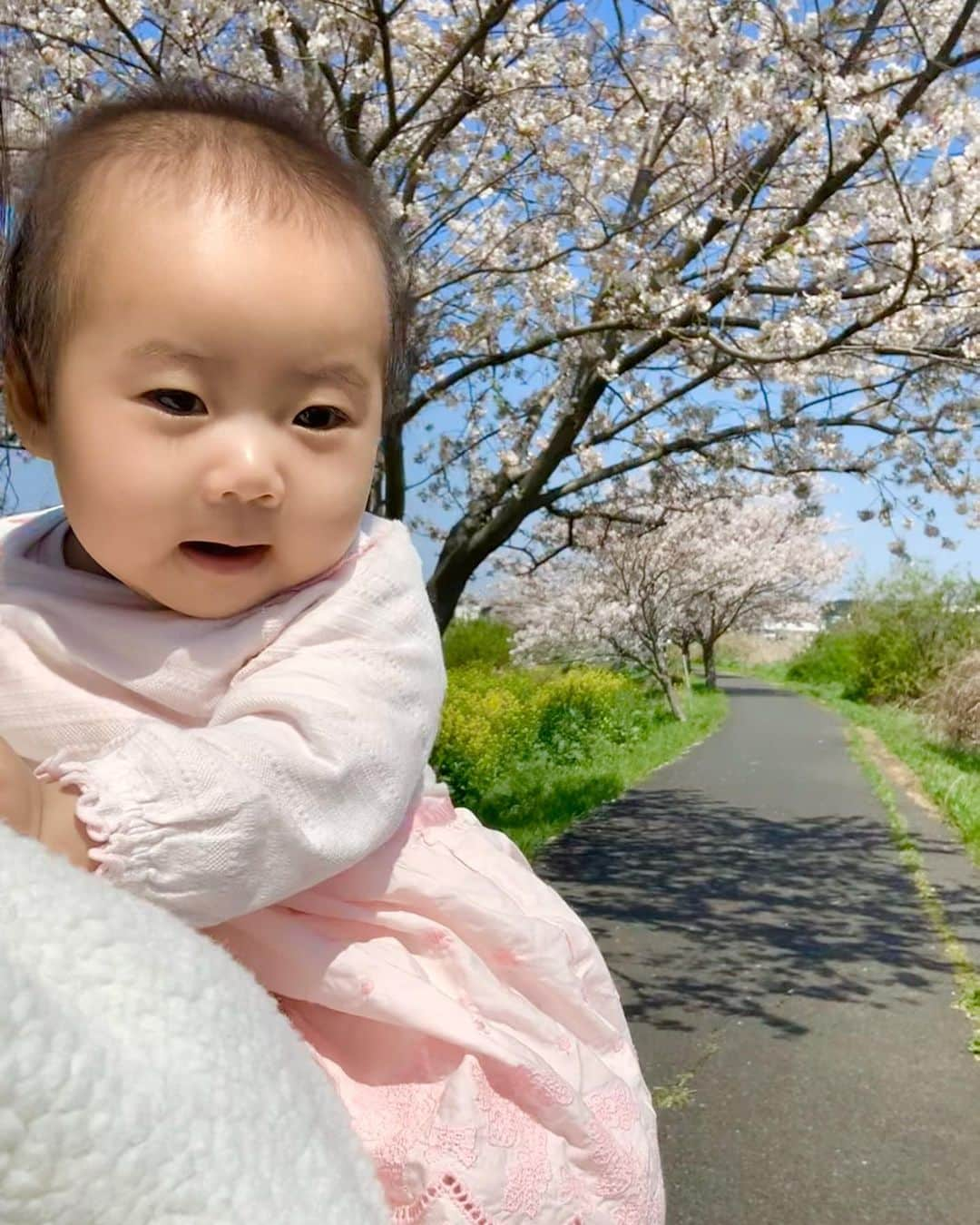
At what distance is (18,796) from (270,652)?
0.86 ft

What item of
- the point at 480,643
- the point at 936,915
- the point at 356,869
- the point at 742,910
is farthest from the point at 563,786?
the point at 480,643

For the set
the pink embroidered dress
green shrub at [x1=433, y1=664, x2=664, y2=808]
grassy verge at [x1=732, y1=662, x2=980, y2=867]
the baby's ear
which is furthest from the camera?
green shrub at [x1=433, y1=664, x2=664, y2=808]

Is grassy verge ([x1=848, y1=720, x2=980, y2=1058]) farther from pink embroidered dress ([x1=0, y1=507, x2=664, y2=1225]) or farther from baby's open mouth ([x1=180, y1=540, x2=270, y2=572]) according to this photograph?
baby's open mouth ([x1=180, y1=540, x2=270, y2=572])

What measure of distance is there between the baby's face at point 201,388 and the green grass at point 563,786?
7.66 m

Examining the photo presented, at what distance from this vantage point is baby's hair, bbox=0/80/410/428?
2.75ft

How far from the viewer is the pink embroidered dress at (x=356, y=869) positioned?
Result: 0.76m

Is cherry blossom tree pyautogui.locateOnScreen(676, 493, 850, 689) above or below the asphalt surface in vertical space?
above

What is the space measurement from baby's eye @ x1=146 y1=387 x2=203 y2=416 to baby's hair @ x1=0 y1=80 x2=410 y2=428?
0.10 meters

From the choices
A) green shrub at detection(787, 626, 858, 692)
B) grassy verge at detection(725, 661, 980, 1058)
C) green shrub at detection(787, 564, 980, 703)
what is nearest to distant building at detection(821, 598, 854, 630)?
green shrub at detection(787, 626, 858, 692)

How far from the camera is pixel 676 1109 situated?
4586 millimetres

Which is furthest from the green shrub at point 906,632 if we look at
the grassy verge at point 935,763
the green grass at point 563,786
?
the green grass at point 563,786

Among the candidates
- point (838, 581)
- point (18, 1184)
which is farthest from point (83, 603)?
point (838, 581)

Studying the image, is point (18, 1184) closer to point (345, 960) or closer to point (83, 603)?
point (345, 960)

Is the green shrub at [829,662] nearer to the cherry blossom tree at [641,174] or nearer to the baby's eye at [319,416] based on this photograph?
the cherry blossom tree at [641,174]
